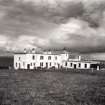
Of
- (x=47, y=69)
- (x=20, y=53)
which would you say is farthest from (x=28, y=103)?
(x=20, y=53)

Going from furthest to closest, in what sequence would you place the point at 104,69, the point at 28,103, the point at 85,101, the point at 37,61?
the point at 37,61
the point at 104,69
the point at 85,101
the point at 28,103

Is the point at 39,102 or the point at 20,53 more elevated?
the point at 20,53

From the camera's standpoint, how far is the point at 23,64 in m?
65.2

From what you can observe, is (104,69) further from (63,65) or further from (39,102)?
(39,102)

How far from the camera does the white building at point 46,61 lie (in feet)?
212

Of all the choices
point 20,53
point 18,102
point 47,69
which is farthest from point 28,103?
point 20,53

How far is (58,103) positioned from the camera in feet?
68.5

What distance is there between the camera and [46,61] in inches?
2596

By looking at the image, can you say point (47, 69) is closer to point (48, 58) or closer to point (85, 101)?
point (48, 58)

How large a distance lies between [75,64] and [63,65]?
391 centimetres

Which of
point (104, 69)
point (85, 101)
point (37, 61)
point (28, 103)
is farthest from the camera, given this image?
point (37, 61)

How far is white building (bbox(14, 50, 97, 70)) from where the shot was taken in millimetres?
64688

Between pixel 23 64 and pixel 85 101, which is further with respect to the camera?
pixel 23 64

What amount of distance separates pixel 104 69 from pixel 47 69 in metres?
15.5
